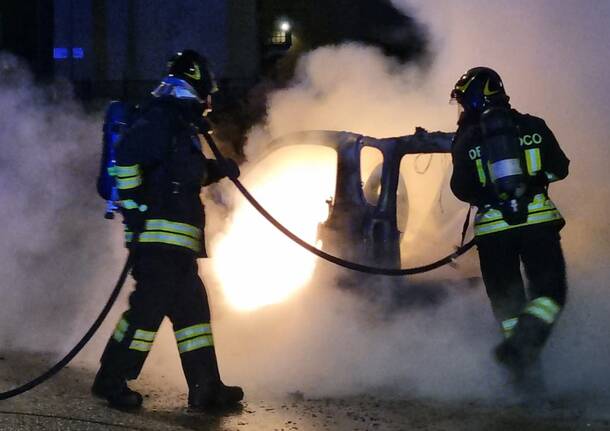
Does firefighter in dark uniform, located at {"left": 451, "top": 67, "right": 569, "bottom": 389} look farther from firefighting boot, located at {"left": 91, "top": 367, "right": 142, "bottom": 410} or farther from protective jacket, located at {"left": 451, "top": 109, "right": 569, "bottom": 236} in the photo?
firefighting boot, located at {"left": 91, "top": 367, "right": 142, "bottom": 410}

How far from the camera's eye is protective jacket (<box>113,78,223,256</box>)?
4363 mm

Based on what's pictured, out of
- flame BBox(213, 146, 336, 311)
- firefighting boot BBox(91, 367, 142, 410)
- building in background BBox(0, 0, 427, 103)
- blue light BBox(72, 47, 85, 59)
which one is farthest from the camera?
blue light BBox(72, 47, 85, 59)

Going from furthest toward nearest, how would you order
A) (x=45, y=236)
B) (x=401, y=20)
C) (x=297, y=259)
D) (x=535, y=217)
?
(x=401, y=20), (x=45, y=236), (x=297, y=259), (x=535, y=217)

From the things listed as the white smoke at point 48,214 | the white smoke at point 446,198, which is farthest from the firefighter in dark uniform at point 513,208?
the white smoke at point 48,214

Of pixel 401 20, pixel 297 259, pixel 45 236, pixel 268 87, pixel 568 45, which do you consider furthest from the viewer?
pixel 401 20

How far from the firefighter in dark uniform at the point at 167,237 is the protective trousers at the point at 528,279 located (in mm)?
1449

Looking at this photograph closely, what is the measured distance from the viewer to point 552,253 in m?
4.41

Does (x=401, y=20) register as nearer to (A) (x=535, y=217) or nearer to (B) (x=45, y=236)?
(B) (x=45, y=236)

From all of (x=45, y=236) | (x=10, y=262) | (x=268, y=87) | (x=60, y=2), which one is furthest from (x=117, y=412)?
(x=60, y=2)

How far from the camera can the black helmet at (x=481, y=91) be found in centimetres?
448

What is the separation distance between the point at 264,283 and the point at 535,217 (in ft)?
8.56

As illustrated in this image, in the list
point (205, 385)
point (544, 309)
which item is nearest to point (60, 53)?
point (205, 385)

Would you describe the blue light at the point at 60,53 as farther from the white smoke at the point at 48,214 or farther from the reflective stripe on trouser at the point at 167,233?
the reflective stripe on trouser at the point at 167,233

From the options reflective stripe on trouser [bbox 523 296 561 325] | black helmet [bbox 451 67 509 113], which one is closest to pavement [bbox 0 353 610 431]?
reflective stripe on trouser [bbox 523 296 561 325]
